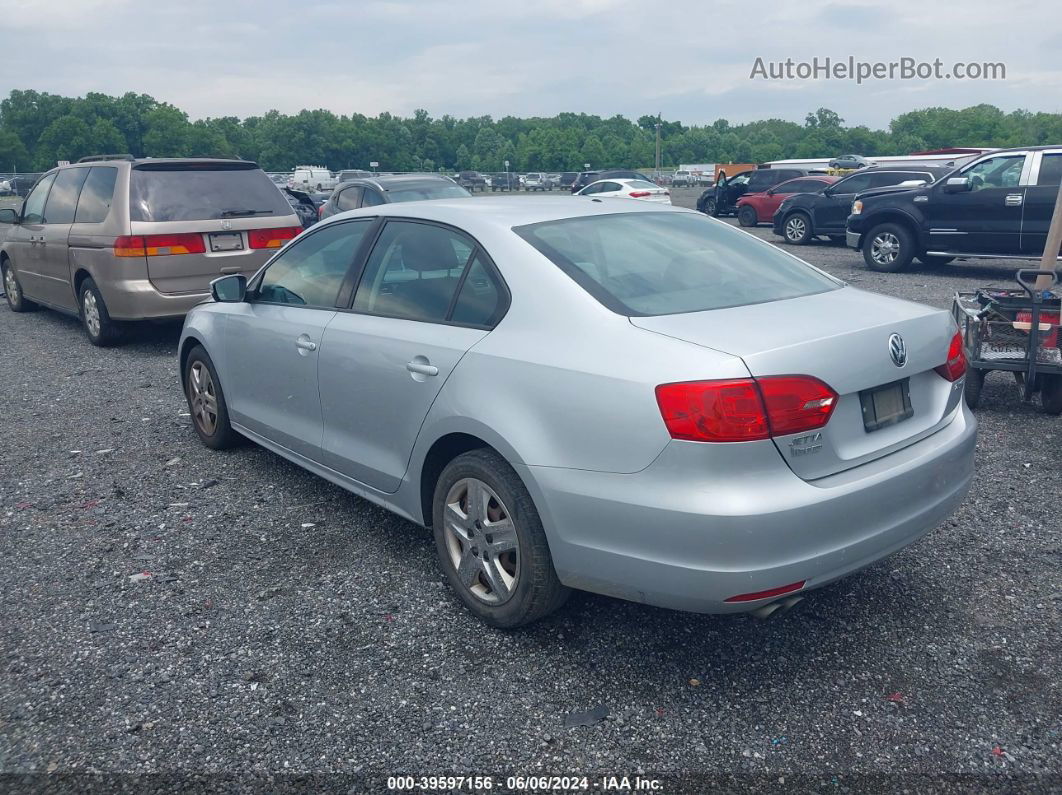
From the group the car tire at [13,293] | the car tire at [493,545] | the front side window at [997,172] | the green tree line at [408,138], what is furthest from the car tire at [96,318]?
the green tree line at [408,138]

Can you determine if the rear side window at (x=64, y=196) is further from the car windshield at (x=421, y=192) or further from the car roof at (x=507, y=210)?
the car roof at (x=507, y=210)

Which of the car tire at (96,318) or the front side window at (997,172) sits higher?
the front side window at (997,172)

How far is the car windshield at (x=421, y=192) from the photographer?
42.3ft

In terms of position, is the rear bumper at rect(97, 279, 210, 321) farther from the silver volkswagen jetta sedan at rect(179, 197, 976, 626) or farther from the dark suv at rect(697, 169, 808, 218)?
the dark suv at rect(697, 169, 808, 218)

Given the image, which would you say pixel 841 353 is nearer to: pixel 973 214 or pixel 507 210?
pixel 507 210

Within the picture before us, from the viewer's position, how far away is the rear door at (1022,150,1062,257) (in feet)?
41.6

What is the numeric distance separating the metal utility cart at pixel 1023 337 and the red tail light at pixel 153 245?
6834 millimetres

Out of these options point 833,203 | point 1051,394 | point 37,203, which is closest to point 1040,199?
point 833,203

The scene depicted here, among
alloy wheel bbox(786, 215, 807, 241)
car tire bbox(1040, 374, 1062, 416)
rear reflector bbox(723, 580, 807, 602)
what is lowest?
car tire bbox(1040, 374, 1062, 416)

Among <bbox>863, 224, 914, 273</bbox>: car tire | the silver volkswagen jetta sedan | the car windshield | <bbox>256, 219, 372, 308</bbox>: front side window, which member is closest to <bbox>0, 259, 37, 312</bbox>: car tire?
the car windshield

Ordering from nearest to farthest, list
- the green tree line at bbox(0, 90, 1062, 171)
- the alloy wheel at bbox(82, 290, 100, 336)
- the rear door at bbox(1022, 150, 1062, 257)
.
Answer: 1. the alloy wheel at bbox(82, 290, 100, 336)
2. the rear door at bbox(1022, 150, 1062, 257)
3. the green tree line at bbox(0, 90, 1062, 171)

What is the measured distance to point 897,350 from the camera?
3139 mm

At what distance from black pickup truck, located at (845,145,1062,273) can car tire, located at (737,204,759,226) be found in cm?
1016

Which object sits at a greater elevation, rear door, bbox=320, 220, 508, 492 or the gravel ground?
rear door, bbox=320, 220, 508, 492
